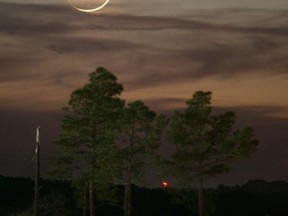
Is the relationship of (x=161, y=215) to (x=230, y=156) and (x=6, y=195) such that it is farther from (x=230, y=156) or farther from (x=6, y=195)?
(x=230, y=156)

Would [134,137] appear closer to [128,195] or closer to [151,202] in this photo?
[128,195]

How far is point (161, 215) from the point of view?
114875 millimetres

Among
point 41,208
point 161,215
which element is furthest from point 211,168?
point 161,215

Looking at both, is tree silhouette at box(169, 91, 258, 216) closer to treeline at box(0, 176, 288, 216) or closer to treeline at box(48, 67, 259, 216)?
treeline at box(48, 67, 259, 216)

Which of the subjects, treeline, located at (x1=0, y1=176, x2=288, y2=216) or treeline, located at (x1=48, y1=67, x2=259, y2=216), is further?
treeline, located at (x1=0, y1=176, x2=288, y2=216)

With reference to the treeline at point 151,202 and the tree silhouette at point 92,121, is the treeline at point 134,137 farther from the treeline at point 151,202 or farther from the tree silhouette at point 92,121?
the treeline at point 151,202

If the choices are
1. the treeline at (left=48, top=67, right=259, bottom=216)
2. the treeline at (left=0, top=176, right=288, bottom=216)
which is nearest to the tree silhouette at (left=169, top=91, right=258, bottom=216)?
the treeline at (left=48, top=67, right=259, bottom=216)

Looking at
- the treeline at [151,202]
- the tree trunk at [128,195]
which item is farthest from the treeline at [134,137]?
the treeline at [151,202]

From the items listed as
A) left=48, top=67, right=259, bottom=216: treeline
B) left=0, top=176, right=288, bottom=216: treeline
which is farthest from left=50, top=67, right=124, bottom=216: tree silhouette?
left=0, top=176, right=288, bottom=216: treeline

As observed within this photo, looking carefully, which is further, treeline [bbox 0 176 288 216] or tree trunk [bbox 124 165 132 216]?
treeline [bbox 0 176 288 216]

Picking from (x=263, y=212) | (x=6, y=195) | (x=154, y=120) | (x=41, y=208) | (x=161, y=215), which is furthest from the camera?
(x=6, y=195)

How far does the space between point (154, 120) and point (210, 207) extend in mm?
9474

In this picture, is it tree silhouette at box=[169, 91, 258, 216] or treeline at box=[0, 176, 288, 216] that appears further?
treeline at box=[0, 176, 288, 216]

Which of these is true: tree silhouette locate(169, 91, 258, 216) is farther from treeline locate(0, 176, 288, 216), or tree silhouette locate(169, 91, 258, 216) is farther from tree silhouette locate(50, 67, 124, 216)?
treeline locate(0, 176, 288, 216)
